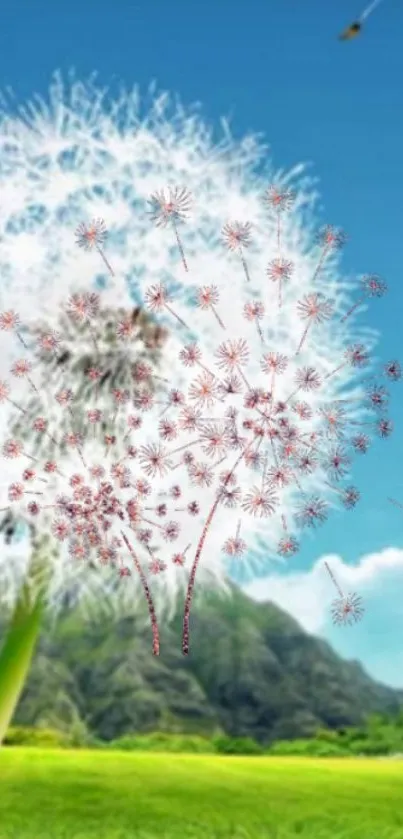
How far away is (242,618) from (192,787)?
61.1m

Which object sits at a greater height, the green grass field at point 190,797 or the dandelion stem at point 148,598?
the dandelion stem at point 148,598

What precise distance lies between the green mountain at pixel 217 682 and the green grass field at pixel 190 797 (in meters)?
40.1

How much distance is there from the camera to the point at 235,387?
8492 mm

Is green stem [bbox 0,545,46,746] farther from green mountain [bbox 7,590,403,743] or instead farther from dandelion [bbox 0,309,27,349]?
green mountain [bbox 7,590,403,743]

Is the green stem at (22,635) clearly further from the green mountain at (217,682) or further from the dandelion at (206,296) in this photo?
the green mountain at (217,682)

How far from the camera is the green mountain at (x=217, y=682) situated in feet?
185

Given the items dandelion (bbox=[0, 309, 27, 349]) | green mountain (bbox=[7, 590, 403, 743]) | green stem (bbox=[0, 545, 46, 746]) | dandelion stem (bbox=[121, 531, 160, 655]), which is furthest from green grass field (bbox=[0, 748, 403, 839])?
green mountain (bbox=[7, 590, 403, 743])

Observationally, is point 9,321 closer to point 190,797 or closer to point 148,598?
point 148,598

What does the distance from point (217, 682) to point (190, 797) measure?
54500 millimetres

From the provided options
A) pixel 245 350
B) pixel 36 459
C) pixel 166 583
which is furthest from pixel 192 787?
pixel 245 350

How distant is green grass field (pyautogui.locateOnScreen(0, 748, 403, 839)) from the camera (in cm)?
954

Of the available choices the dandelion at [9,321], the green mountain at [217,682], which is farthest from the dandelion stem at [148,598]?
the green mountain at [217,682]

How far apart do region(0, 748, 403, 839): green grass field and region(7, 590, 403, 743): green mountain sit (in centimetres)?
4007

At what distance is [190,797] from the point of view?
1055 cm
